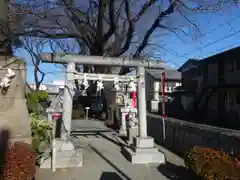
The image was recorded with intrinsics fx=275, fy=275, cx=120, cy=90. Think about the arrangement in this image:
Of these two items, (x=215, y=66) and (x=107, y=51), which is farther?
(x=215, y=66)

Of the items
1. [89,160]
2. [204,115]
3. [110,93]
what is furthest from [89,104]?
[89,160]

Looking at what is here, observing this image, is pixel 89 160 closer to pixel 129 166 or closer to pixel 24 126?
pixel 129 166

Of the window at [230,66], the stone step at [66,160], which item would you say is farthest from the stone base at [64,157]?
the window at [230,66]

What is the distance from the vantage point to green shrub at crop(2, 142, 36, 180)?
4930 mm

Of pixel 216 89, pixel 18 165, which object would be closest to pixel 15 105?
pixel 18 165

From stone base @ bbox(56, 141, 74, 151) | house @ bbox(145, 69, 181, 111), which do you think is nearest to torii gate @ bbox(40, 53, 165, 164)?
stone base @ bbox(56, 141, 74, 151)

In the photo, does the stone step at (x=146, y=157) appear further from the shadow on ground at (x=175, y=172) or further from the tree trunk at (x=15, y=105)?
the tree trunk at (x=15, y=105)

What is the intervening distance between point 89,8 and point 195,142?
11.3 metres

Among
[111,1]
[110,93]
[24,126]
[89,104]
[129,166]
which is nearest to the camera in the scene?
[24,126]

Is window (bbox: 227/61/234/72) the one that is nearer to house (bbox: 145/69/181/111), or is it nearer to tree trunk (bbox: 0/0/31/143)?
Answer: house (bbox: 145/69/181/111)

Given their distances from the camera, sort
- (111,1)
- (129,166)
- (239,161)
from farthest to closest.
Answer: (111,1), (129,166), (239,161)

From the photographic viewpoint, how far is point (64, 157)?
24.5 ft

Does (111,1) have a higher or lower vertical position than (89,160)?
higher

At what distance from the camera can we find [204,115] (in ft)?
87.4
